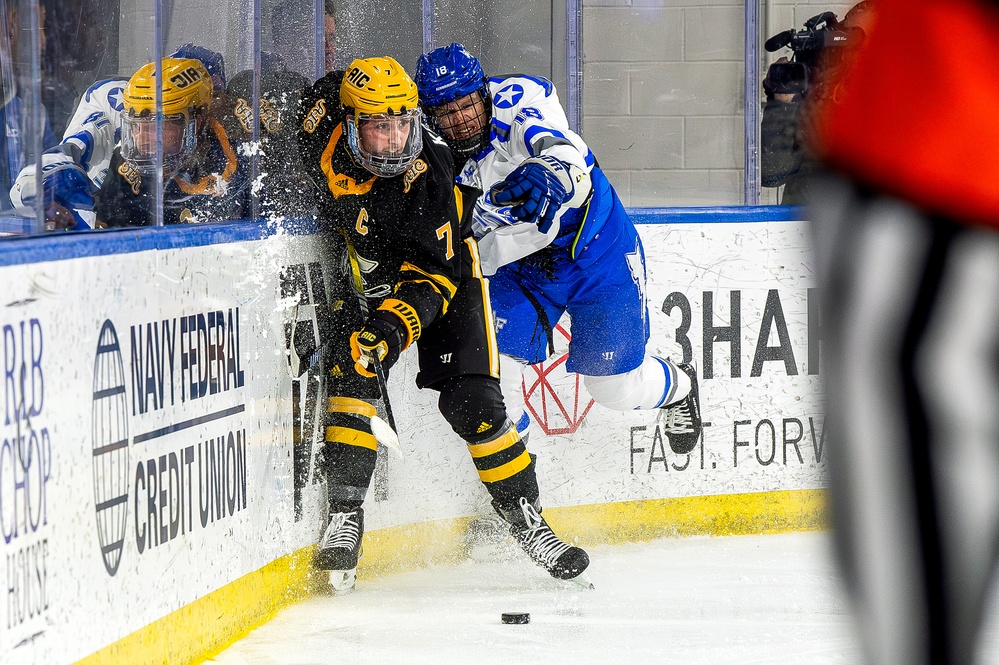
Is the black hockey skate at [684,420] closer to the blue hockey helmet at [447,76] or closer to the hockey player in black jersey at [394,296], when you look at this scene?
the hockey player in black jersey at [394,296]

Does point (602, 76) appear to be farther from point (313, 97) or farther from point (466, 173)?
→ point (313, 97)

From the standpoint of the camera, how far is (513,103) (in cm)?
352

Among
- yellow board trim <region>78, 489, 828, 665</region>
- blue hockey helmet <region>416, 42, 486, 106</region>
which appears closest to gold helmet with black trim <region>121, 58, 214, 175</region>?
blue hockey helmet <region>416, 42, 486, 106</region>

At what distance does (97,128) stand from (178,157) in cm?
34

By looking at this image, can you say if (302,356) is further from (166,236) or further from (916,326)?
(916,326)

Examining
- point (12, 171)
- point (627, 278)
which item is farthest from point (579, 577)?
point (12, 171)

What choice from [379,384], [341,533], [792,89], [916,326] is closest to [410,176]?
[379,384]

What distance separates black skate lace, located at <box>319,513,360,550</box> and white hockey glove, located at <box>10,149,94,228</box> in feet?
3.59

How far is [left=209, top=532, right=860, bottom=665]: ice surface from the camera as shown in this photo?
2.79m

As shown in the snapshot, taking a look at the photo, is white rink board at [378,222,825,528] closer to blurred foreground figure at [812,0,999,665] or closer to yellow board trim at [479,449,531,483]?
yellow board trim at [479,449,531,483]

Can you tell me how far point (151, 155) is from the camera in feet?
9.00

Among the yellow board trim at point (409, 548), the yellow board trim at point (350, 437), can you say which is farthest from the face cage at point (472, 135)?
the yellow board trim at point (409, 548)

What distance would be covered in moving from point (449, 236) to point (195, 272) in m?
0.76

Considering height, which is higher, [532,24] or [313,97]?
[532,24]
